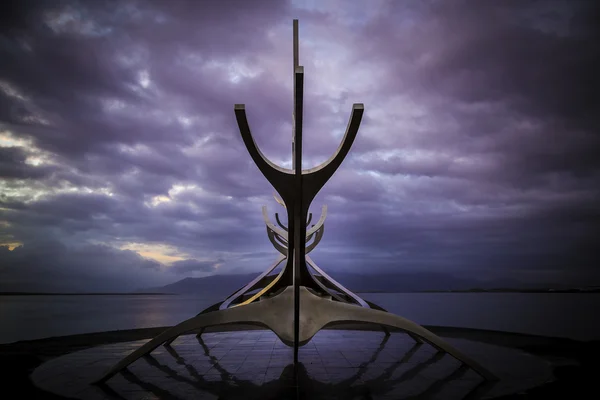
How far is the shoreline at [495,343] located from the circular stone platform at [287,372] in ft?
1.08

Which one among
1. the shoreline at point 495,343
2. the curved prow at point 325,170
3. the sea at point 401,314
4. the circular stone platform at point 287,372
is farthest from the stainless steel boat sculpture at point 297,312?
the sea at point 401,314

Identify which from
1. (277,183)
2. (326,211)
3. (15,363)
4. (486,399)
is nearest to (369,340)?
(326,211)

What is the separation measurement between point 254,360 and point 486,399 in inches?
238

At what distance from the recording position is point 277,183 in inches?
335

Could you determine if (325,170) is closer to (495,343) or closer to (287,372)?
(287,372)

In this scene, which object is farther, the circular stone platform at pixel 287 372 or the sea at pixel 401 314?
the sea at pixel 401 314

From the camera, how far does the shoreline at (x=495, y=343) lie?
8.41 metres

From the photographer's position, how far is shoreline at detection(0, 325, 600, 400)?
27.6 ft

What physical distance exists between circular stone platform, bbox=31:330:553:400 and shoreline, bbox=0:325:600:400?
330 millimetres

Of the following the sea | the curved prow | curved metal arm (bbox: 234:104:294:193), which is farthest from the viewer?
the sea

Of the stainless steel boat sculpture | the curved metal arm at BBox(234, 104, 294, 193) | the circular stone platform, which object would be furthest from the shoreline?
the curved metal arm at BBox(234, 104, 294, 193)

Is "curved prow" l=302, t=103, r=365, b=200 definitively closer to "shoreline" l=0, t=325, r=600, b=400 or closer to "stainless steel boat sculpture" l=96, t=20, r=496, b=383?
"stainless steel boat sculpture" l=96, t=20, r=496, b=383

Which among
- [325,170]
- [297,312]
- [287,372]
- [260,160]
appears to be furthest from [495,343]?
[260,160]

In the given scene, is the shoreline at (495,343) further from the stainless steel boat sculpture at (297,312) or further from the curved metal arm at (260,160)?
the curved metal arm at (260,160)
